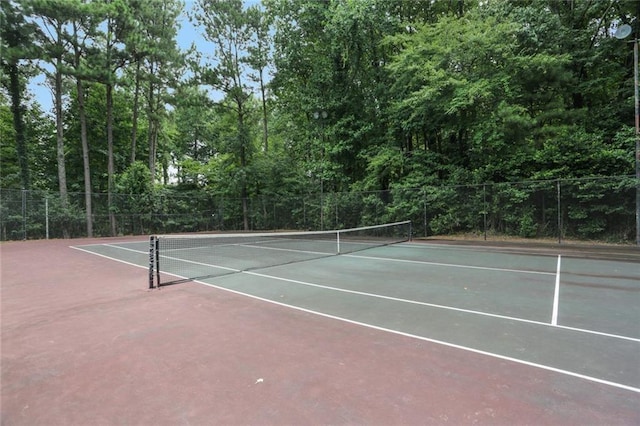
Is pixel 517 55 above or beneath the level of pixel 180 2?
beneath

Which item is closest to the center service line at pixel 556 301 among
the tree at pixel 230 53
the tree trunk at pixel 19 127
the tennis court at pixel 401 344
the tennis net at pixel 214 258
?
the tennis court at pixel 401 344

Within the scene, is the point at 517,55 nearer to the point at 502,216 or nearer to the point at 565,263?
the point at 502,216

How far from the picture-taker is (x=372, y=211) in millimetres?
18625

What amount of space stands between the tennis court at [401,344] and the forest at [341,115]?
25.0 ft

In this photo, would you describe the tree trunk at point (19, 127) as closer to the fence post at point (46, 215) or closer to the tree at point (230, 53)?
the fence post at point (46, 215)

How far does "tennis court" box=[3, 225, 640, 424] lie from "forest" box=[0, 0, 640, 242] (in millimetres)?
7624

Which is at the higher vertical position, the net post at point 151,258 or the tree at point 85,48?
the tree at point 85,48

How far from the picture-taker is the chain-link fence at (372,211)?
518 inches

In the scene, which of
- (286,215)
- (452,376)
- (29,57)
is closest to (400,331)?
(452,376)

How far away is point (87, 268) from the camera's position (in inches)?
378

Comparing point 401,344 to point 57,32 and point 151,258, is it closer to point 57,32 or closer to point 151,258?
point 151,258

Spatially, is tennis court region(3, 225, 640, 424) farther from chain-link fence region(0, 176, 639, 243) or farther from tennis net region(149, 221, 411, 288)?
chain-link fence region(0, 176, 639, 243)

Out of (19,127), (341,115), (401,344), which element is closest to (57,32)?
(19,127)

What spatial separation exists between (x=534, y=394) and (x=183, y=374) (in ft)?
10.8
